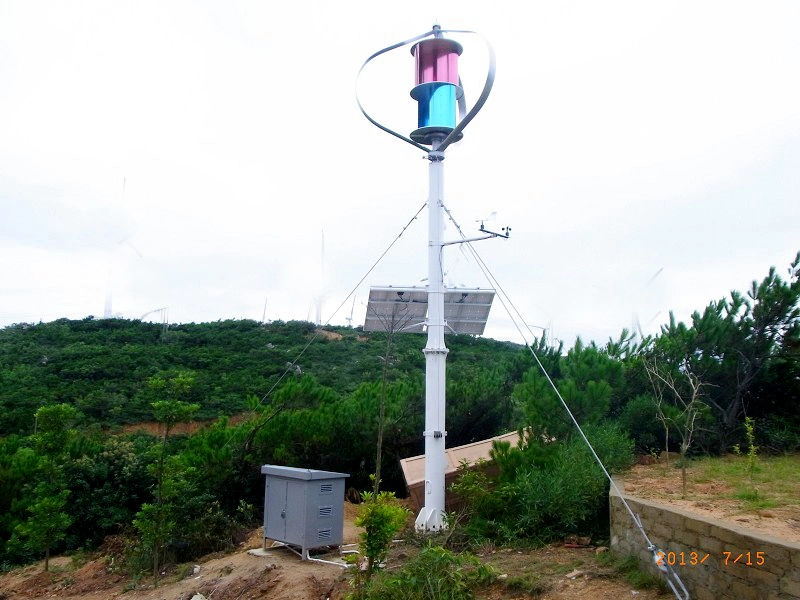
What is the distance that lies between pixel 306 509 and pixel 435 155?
499cm

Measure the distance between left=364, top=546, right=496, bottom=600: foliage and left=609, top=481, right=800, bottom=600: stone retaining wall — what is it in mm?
1496

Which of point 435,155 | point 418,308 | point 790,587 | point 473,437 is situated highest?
point 435,155

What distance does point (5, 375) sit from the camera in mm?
28891

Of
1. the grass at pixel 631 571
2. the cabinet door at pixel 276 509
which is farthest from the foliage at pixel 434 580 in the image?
the cabinet door at pixel 276 509

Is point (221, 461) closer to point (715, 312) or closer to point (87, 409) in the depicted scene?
point (715, 312)

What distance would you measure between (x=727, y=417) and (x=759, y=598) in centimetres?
707

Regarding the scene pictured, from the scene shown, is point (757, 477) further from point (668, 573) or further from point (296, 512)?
point (296, 512)

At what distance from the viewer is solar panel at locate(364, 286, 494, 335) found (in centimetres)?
1098

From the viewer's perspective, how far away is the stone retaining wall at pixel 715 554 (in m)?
4.85

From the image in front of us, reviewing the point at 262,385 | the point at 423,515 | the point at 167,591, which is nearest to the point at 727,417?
the point at 423,515

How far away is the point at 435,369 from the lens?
9664 millimetres

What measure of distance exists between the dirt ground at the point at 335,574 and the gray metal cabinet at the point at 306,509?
0.27 metres

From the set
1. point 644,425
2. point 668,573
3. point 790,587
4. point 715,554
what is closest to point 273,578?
point 668,573

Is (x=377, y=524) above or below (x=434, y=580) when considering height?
above
